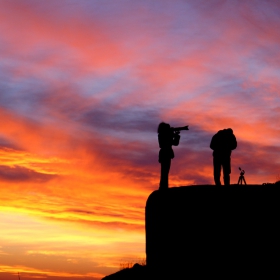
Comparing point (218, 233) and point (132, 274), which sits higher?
point (218, 233)

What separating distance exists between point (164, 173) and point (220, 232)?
2.77m

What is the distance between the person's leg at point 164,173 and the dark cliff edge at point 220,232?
0.45 metres

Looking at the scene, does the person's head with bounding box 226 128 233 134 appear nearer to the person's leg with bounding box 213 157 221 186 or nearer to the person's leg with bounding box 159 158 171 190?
the person's leg with bounding box 213 157 221 186

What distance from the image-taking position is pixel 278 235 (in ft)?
58.7

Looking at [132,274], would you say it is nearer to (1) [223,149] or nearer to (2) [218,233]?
(2) [218,233]

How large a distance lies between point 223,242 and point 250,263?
994mm

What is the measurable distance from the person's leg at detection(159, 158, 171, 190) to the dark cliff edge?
0.45m

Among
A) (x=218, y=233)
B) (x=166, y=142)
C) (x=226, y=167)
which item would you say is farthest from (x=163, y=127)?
(x=218, y=233)

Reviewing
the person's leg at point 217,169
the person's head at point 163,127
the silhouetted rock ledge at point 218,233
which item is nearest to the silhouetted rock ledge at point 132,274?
the silhouetted rock ledge at point 218,233

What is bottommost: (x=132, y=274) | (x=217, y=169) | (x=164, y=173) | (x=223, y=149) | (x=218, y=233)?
(x=132, y=274)

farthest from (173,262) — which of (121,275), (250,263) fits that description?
(121,275)

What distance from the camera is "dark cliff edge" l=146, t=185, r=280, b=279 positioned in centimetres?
1791

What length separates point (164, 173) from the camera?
65.5 ft

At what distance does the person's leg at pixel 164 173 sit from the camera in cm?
1968
